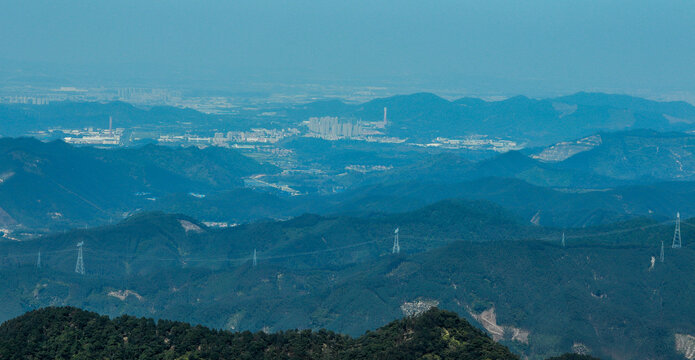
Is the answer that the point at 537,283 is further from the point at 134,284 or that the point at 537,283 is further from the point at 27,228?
the point at 27,228

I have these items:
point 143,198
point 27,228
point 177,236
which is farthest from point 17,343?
point 143,198

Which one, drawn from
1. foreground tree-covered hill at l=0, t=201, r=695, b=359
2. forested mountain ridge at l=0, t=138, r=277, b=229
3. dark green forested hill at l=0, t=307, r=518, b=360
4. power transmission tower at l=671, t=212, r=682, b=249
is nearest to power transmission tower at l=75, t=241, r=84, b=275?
foreground tree-covered hill at l=0, t=201, r=695, b=359

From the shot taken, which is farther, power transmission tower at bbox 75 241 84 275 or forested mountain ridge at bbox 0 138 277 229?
forested mountain ridge at bbox 0 138 277 229

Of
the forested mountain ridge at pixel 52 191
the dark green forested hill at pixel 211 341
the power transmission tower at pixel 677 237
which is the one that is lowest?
the forested mountain ridge at pixel 52 191

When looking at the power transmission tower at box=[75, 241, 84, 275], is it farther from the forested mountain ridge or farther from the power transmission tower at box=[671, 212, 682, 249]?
the power transmission tower at box=[671, 212, 682, 249]

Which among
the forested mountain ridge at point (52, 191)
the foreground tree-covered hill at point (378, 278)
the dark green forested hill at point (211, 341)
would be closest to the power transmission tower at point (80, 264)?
the foreground tree-covered hill at point (378, 278)

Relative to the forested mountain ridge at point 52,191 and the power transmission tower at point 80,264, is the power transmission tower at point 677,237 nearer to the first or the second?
the power transmission tower at point 80,264

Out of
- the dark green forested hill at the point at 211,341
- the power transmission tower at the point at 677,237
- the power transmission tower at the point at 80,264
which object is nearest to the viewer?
the dark green forested hill at the point at 211,341

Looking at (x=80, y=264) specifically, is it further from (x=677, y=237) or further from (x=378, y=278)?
(x=677, y=237)
